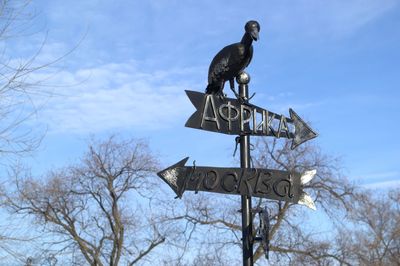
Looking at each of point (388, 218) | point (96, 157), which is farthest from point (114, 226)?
point (388, 218)

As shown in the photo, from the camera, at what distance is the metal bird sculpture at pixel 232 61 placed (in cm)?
437

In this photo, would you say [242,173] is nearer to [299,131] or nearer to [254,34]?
[299,131]

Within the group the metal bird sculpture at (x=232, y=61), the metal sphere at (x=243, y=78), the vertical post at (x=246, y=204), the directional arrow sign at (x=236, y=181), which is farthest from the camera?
the metal sphere at (x=243, y=78)

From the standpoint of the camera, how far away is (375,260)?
20.0 meters

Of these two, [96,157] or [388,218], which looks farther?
[388,218]

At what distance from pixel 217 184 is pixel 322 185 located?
40.5ft

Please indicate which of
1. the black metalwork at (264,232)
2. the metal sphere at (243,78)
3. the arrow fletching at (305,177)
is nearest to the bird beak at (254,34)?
the metal sphere at (243,78)

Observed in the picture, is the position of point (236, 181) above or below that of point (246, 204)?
A: above

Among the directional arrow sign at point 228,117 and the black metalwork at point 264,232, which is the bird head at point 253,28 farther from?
the black metalwork at point 264,232

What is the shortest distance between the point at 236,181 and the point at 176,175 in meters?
0.46

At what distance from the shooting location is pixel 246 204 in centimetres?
427

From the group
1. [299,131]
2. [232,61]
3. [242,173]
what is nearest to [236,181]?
[242,173]

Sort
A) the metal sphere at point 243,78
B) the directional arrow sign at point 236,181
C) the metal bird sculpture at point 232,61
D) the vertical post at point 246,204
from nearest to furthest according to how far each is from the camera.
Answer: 1. the vertical post at point 246,204
2. the directional arrow sign at point 236,181
3. the metal bird sculpture at point 232,61
4. the metal sphere at point 243,78

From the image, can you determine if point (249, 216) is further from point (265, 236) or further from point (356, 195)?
point (356, 195)
